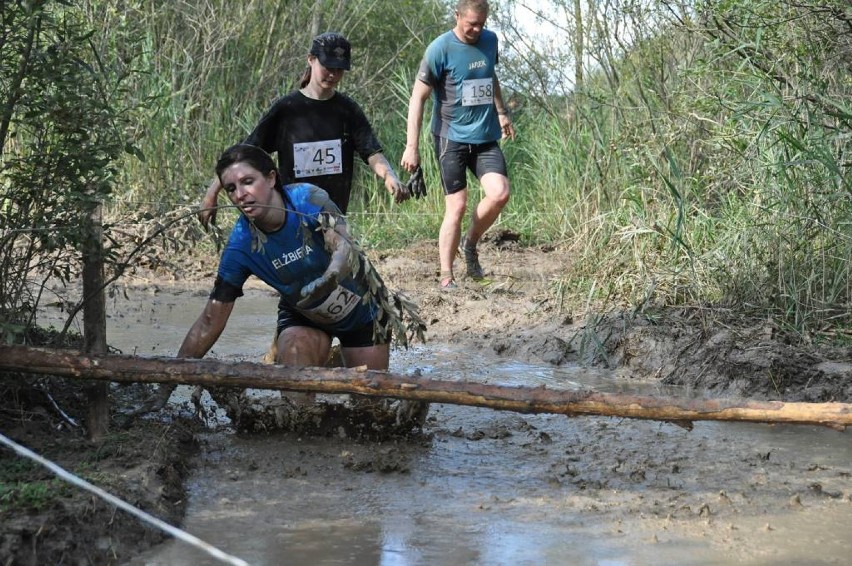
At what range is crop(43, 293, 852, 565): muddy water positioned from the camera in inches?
144

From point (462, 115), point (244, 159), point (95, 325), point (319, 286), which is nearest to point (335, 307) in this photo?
point (244, 159)

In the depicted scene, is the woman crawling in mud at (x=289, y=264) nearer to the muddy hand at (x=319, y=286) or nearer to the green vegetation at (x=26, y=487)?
the muddy hand at (x=319, y=286)

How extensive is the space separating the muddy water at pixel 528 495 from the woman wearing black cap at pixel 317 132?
167cm

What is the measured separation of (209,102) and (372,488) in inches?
309

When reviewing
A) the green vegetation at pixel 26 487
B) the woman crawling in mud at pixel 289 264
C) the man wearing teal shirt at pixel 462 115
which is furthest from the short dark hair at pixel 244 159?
the man wearing teal shirt at pixel 462 115

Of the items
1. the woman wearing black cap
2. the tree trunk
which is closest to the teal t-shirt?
the woman wearing black cap

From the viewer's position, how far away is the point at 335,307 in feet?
16.3

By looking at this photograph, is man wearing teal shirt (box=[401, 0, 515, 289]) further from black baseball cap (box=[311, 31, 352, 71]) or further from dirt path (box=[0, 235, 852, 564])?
black baseball cap (box=[311, 31, 352, 71])

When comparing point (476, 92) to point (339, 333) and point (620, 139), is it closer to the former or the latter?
point (620, 139)

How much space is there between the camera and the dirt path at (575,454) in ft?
12.4

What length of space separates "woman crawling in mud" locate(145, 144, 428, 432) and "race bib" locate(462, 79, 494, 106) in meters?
3.46

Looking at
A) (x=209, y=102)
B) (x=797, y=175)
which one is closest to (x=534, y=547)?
(x=797, y=175)

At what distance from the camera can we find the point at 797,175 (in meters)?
6.39

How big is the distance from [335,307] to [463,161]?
3676mm
